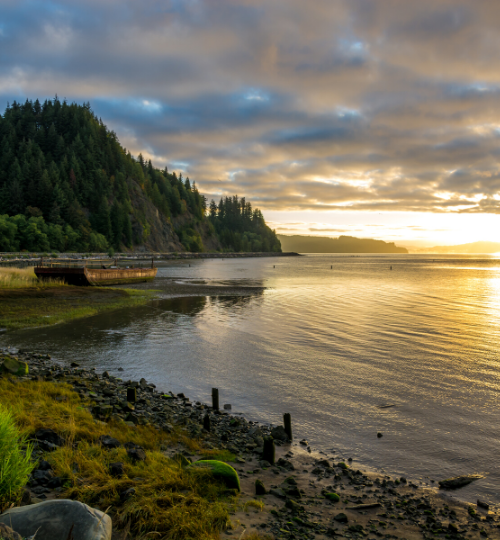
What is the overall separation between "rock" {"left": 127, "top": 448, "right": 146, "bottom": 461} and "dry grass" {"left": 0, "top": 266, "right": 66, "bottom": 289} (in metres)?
36.4

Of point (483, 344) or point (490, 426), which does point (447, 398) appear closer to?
point (490, 426)

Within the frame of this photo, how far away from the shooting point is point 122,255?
140 meters

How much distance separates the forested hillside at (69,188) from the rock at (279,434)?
114327 millimetres

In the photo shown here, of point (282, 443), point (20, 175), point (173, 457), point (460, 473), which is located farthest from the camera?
point (20, 175)

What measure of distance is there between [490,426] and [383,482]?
209 inches

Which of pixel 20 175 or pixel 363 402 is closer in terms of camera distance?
pixel 363 402

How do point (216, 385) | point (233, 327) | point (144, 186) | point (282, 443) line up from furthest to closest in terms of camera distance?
point (144, 186) → point (233, 327) → point (216, 385) → point (282, 443)

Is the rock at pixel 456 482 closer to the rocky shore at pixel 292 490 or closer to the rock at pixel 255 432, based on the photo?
the rocky shore at pixel 292 490

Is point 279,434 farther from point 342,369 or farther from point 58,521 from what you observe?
point 342,369

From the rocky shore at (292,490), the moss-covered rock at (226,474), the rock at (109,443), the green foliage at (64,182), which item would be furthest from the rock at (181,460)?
the green foliage at (64,182)

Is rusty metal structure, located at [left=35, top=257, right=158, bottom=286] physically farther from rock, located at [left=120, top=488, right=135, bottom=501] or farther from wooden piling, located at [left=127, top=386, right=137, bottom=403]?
rock, located at [left=120, top=488, right=135, bottom=501]

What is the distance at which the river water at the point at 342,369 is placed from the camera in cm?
1023

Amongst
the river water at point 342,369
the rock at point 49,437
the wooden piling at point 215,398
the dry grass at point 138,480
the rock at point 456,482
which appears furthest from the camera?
the wooden piling at point 215,398

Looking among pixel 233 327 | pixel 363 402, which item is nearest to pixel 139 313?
pixel 233 327
